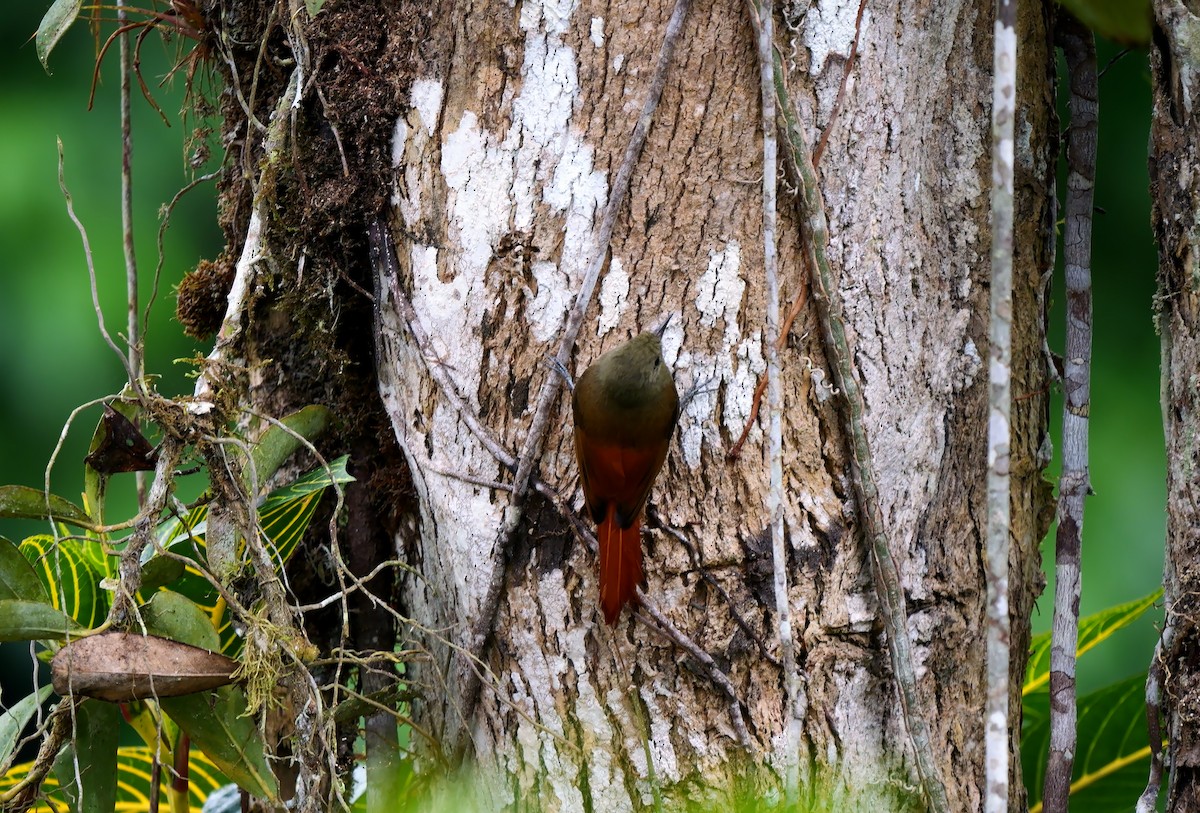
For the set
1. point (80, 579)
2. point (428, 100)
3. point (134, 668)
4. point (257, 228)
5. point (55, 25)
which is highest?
point (55, 25)

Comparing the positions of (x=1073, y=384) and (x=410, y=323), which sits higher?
(x=410, y=323)

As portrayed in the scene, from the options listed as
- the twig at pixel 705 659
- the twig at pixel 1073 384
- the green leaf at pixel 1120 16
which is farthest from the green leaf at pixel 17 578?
the green leaf at pixel 1120 16

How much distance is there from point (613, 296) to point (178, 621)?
2.73 feet

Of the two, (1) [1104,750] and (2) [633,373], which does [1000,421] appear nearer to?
(2) [633,373]

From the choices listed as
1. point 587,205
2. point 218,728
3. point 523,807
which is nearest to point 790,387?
point 587,205

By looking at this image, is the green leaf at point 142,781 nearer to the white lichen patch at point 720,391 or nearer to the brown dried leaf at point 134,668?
the brown dried leaf at point 134,668

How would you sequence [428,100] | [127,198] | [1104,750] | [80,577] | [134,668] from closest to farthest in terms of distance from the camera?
[134,668]
[428,100]
[80,577]
[127,198]
[1104,750]

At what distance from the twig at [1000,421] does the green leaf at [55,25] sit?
4.96 feet

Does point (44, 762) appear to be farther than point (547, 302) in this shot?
No

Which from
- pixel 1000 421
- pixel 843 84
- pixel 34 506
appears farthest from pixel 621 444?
pixel 34 506

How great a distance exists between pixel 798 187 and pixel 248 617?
41.1 inches

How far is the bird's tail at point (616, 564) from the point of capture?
1677 millimetres

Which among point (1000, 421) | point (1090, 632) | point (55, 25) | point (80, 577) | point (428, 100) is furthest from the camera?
point (1090, 632)

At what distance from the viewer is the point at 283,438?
1946 millimetres
